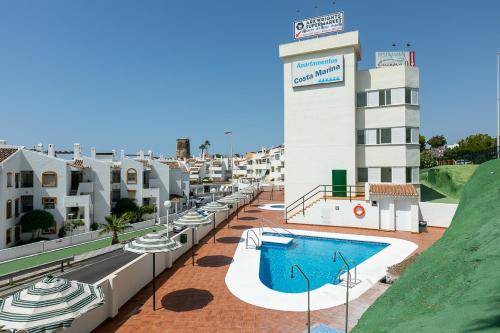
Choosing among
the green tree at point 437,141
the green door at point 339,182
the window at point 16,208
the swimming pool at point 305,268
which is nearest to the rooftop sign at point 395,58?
the green door at point 339,182

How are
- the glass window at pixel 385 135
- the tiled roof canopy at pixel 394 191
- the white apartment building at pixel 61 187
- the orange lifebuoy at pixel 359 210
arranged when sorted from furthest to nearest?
the white apartment building at pixel 61 187, the glass window at pixel 385 135, the orange lifebuoy at pixel 359 210, the tiled roof canopy at pixel 394 191

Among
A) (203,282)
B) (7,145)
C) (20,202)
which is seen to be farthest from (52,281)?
(7,145)

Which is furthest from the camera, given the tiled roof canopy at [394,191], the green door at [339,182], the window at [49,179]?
the window at [49,179]

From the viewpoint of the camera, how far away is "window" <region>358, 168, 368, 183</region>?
30095 millimetres

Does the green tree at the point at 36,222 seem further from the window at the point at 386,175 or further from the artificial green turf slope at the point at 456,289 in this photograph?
the artificial green turf slope at the point at 456,289

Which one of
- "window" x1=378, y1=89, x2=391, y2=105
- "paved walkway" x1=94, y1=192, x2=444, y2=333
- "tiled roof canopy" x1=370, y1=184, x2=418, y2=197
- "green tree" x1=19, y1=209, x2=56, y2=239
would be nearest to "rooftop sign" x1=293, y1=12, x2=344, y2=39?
"window" x1=378, y1=89, x2=391, y2=105

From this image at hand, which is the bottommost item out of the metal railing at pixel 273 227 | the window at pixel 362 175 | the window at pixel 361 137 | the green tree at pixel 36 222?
the green tree at pixel 36 222

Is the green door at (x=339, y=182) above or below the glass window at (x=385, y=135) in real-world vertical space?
below

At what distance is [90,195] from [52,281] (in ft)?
142

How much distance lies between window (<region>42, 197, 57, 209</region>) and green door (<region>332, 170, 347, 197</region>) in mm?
37235

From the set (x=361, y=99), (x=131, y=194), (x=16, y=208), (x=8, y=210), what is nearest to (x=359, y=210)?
(x=361, y=99)

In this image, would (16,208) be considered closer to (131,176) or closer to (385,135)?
(131,176)

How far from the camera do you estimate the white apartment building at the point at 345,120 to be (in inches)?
1134

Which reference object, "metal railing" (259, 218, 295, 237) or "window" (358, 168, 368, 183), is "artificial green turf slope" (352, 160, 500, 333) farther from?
"window" (358, 168, 368, 183)
